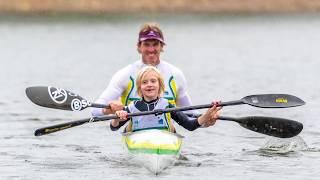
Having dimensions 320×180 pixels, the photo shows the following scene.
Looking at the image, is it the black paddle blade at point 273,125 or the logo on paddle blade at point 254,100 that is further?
the black paddle blade at point 273,125

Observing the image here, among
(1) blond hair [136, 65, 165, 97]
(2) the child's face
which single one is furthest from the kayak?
(1) blond hair [136, 65, 165, 97]

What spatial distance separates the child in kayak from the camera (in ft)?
49.8

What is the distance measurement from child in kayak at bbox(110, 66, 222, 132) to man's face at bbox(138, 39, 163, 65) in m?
0.72

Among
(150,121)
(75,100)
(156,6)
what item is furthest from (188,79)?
(156,6)

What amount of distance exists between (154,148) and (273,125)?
2.30 m

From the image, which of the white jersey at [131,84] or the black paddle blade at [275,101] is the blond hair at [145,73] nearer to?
the white jersey at [131,84]

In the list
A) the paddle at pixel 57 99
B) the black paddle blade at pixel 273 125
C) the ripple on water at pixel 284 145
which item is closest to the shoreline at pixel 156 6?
the ripple on water at pixel 284 145

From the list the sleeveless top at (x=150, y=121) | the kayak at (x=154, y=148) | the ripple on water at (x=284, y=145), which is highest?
the sleeveless top at (x=150, y=121)

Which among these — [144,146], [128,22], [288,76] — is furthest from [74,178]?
[128,22]

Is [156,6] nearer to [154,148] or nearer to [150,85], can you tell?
[150,85]

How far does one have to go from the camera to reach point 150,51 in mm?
16062

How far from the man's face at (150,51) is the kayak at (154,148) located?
112 centimetres

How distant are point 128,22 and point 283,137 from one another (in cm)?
4103

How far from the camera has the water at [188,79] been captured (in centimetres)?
1586
